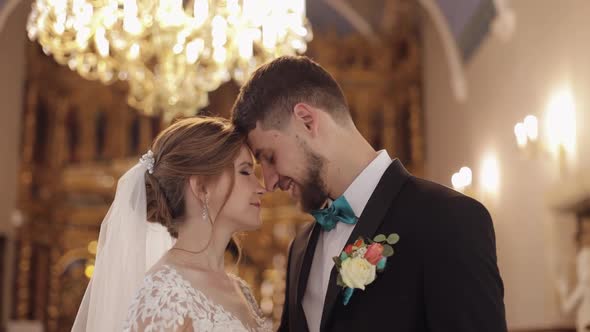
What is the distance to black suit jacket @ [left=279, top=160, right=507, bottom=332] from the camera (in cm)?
230

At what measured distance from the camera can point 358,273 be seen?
240 cm

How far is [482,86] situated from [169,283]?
698 centimetres

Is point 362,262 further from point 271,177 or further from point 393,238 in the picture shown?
point 271,177

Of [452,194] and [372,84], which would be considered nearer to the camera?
[452,194]

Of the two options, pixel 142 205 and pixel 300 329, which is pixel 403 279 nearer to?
pixel 300 329

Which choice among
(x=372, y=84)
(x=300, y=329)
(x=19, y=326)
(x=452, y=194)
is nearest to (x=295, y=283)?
(x=300, y=329)

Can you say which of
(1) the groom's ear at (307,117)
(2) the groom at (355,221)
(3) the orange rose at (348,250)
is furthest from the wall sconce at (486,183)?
(3) the orange rose at (348,250)

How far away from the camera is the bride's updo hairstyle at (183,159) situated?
3238 millimetres

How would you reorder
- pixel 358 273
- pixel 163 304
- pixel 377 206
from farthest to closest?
pixel 163 304 < pixel 377 206 < pixel 358 273

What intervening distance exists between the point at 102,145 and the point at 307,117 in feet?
35.0

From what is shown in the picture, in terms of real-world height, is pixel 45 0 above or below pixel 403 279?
above

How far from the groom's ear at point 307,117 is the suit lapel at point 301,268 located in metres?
0.43

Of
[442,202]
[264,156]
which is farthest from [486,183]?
[442,202]

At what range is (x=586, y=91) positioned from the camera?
5.94 m
